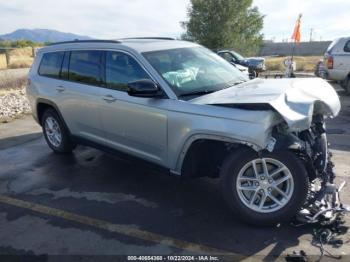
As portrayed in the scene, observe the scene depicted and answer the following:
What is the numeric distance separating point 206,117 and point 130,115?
115cm

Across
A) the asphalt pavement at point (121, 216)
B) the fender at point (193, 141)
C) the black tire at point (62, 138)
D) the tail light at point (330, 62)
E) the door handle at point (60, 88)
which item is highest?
the tail light at point (330, 62)

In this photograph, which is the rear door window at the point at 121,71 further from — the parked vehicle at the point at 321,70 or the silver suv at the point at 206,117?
the parked vehicle at the point at 321,70

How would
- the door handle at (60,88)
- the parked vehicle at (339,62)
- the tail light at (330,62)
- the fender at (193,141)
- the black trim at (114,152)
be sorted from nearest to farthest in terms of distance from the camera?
the fender at (193,141) < the black trim at (114,152) < the door handle at (60,88) < the parked vehicle at (339,62) < the tail light at (330,62)

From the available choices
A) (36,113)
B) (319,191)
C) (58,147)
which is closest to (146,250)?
(319,191)

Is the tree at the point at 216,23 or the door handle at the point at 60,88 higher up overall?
the tree at the point at 216,23

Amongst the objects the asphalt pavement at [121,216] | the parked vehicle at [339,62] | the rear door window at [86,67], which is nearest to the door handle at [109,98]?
the rear door window at [86,67]

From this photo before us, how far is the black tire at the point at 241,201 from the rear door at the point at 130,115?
33.8 inches

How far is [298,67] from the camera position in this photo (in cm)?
2273

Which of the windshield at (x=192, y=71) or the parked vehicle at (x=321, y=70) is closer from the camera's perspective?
the windshield at (x=192, y=71)

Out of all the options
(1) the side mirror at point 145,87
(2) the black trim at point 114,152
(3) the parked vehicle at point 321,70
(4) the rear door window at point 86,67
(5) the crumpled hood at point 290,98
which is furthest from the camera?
(3) the parked vehicle at point 321,70

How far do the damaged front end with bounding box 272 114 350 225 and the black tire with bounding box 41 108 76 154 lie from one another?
361 centimetres

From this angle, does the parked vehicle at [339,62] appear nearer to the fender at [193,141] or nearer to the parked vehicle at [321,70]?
the parked vehicle at [321,70]

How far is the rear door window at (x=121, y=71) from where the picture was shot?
179 inches

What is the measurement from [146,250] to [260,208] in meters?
1.16
